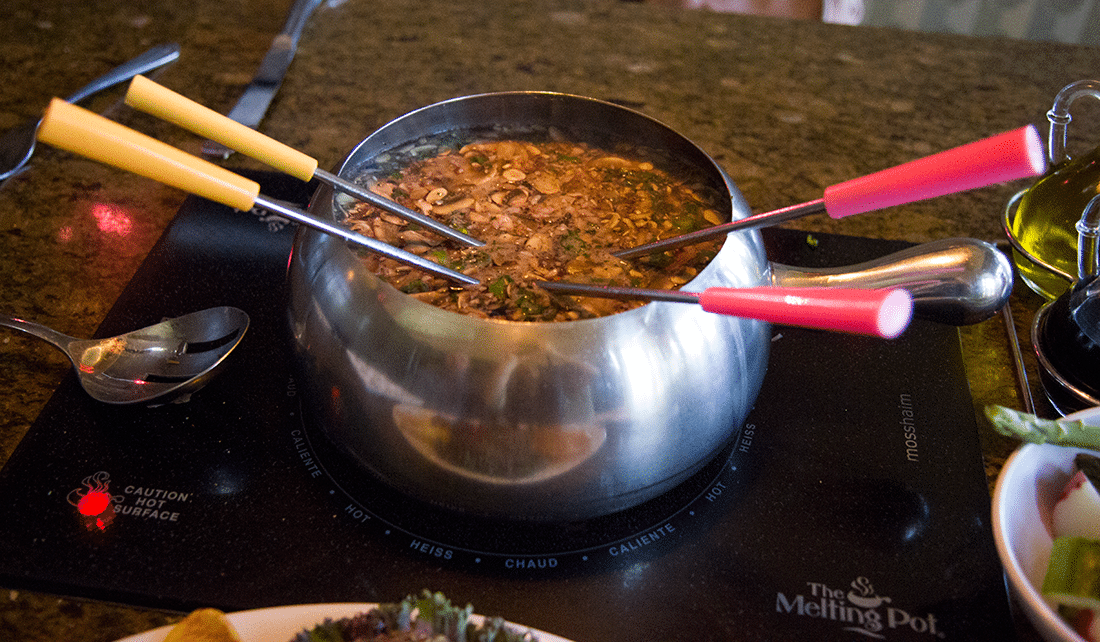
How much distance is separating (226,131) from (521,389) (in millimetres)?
295

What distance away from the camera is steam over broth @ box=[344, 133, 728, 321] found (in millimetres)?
677

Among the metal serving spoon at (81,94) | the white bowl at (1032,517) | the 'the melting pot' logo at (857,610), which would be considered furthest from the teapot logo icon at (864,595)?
the metal serving spoon at (81,94)

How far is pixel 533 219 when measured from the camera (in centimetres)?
77

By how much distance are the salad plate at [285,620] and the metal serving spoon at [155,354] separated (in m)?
0.27

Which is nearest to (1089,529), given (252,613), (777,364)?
(777,364)

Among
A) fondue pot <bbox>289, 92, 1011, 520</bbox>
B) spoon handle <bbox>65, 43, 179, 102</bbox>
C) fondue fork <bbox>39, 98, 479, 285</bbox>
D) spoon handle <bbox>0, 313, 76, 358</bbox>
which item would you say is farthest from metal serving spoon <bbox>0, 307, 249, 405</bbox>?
spoon handle <bbox>65, 43, 179, 102</bbox>

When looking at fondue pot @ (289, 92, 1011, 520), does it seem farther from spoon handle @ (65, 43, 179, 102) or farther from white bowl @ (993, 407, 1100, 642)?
spoon handle @ (65, 43, 179, 102)

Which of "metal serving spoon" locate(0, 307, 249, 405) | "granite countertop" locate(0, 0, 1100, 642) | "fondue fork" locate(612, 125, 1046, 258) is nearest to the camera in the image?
"fondue fork" locate(612, 125, 1046, 258)

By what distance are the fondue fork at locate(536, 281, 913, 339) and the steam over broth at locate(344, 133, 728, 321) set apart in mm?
149

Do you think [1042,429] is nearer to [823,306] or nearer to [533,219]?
[823,306]

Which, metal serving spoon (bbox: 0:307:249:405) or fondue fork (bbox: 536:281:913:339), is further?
metal serving spoon (bbox: 0:307:249:405)

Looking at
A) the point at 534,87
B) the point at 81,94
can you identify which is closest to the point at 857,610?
the point at 534,87

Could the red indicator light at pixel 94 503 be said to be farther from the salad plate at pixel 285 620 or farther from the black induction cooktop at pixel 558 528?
the salad plate at pixel 285 620

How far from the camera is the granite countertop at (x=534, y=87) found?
101 centimetres
